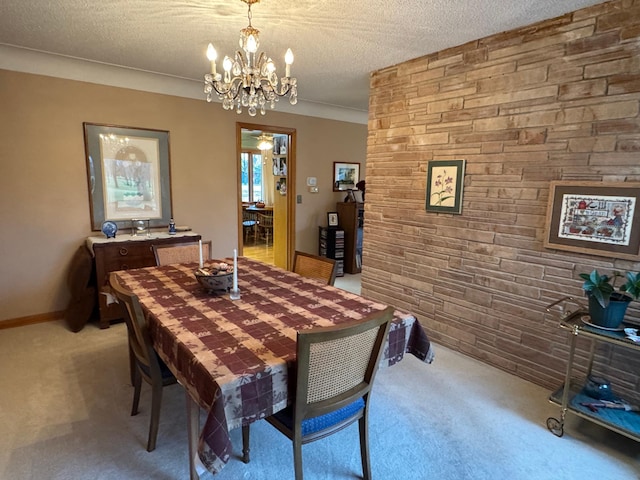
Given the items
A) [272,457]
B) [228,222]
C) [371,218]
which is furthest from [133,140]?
[272,457]

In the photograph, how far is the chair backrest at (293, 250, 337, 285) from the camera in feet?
7.97

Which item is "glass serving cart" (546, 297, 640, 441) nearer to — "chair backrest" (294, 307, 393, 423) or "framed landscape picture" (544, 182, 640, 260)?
"framed landscape picture" (544, 182, 640, 260)

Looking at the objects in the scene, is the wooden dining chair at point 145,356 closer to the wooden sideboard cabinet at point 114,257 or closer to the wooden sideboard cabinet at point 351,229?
the wooden sideboard cabinet at point 114,257

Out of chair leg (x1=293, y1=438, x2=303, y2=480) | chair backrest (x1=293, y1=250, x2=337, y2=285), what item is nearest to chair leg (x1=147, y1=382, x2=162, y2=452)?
chair leg (x1=293, y1=438, x2=303, y2=480)

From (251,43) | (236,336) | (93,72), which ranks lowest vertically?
(236,336)

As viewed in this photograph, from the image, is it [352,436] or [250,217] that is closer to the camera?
[352,436]

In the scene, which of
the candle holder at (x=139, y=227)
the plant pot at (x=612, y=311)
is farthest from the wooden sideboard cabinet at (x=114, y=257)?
the plant pot at (x=612, y=311)

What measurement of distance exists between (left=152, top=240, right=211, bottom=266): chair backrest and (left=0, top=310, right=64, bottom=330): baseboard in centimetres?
157

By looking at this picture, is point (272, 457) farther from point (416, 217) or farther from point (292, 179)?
point (292, 179)

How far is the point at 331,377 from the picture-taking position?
1.38 meters

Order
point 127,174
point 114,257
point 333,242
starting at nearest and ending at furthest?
1. point 114,257
2. point 127,174
3. point 333,242

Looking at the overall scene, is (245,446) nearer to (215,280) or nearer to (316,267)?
(215,280)

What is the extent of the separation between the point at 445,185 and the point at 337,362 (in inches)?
81.2

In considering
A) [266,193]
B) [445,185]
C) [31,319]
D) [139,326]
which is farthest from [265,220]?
[139,326]
